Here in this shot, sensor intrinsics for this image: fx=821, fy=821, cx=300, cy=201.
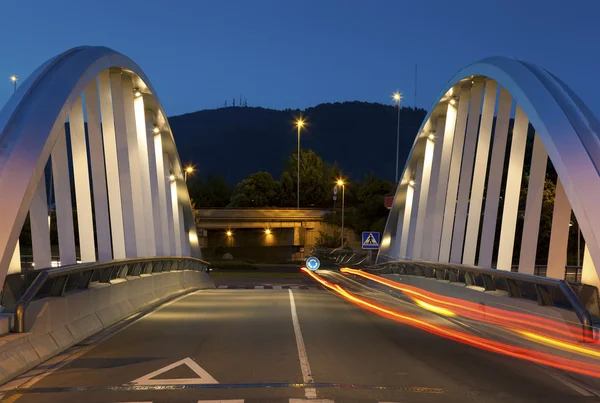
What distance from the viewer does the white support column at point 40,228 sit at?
14219mm

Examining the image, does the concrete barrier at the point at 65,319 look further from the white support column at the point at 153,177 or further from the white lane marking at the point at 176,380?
the white support column at the point at 153,177

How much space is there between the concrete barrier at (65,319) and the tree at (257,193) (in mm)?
108616

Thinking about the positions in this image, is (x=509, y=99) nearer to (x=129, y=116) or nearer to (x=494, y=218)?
(x=494, y=218)

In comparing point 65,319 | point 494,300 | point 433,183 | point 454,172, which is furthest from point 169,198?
point 65,319

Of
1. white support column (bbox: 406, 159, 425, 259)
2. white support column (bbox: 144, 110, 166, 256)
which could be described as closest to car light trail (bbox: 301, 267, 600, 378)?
white support column (bbox: 144, 110, 166, 256)

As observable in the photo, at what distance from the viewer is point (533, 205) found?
1708cm

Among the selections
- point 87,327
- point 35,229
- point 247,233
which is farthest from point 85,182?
point 247,233

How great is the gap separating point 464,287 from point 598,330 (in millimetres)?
7366

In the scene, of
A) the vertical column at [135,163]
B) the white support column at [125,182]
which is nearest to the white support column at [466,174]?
the vertical column at [135,163]

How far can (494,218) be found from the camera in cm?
2017

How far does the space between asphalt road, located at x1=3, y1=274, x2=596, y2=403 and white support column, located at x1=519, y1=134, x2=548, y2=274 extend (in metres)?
3.29

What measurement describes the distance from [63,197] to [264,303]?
748 cm

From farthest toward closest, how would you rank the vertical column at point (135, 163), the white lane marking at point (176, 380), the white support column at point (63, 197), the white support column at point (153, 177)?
1. the white support column at point (153, 177)
2. the vertical column at point (135, 163)
3. the white support column at point (63, 197)
4. the white lane marking at point (176, 380)

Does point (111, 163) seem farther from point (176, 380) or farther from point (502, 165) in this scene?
point (176, 380)
